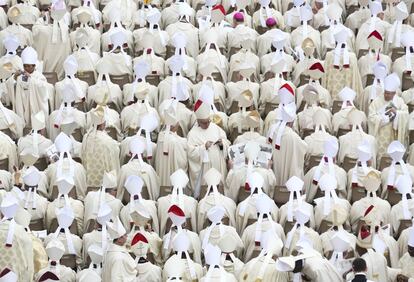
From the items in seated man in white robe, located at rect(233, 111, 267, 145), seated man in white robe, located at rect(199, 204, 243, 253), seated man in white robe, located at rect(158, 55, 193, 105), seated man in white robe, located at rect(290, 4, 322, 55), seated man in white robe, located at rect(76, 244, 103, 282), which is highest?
seated man in white robe, located at rect(290, 4, 322, 55)

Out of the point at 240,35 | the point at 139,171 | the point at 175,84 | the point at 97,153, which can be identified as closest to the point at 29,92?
the point at 97,153

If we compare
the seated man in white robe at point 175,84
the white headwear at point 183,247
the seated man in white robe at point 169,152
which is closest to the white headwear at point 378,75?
the seated man in white robe at point 175,84

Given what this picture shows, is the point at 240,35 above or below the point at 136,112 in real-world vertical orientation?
above

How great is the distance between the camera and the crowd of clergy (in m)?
21.5

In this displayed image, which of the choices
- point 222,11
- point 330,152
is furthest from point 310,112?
point 222,11

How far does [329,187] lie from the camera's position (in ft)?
74.4

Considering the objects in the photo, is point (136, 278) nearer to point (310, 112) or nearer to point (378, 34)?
point (310, 112)

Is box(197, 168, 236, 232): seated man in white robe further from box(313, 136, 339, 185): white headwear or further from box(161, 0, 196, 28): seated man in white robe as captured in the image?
box(161, 0, 196, 28): seated man in white robe

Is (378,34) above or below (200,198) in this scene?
above

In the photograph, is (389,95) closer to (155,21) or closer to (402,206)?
(402,206)

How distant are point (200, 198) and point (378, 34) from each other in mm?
4114

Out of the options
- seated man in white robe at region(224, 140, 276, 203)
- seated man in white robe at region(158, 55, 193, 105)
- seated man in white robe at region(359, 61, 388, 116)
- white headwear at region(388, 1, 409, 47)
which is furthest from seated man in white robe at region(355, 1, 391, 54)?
seated man in white robe at region(224, 140, 276, 203)

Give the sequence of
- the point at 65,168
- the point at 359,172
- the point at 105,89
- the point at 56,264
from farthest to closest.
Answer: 1. the point at 105,89
2. the point at 65,168
3. the point at 359,172
4. the point at 56,264

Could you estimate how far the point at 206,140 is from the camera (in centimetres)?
2400
